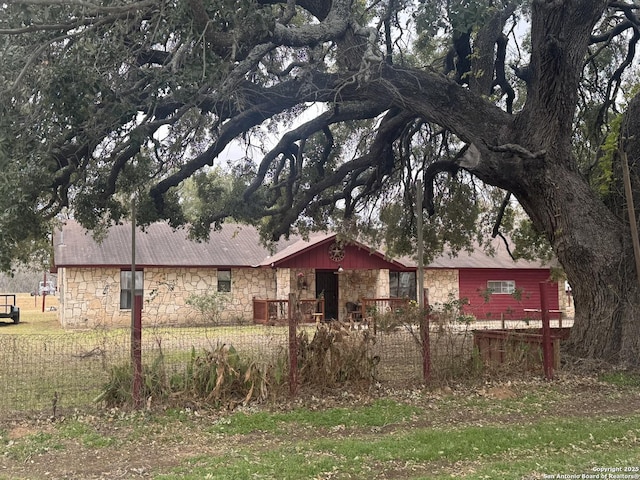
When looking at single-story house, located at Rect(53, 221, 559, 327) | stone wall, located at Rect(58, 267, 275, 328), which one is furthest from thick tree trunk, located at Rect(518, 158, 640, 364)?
stone wall, located at Rect(58, 267, 275, 328)

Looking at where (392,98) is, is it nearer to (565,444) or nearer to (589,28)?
(589,28)

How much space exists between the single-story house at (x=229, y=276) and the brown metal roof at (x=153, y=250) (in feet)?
0.13

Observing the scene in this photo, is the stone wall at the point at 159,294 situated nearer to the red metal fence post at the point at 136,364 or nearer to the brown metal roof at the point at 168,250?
the brown metal roof at the point at 168,250

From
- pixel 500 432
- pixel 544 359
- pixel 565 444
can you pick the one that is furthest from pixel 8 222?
pixel 544 359

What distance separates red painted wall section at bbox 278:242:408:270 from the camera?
24781 mm

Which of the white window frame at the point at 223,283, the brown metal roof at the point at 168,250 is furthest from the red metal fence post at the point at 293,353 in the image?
the white window frame at the point at 223,283

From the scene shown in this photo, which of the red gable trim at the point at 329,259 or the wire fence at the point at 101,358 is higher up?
the red gable trim at the point at 329,259

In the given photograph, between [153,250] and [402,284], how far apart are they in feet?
37.1

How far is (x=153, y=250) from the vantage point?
2483cm

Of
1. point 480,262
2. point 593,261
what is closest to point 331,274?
point 480,262

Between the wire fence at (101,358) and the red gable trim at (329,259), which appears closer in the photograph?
the wire fence at (101,358)

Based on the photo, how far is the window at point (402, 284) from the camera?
28156mm

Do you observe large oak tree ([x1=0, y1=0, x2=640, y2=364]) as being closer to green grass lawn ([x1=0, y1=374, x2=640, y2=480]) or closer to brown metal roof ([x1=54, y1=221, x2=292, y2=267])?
green grass lawn ([x1=0, y1=374, x2=640, y2=480])

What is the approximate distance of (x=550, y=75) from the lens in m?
10.6
